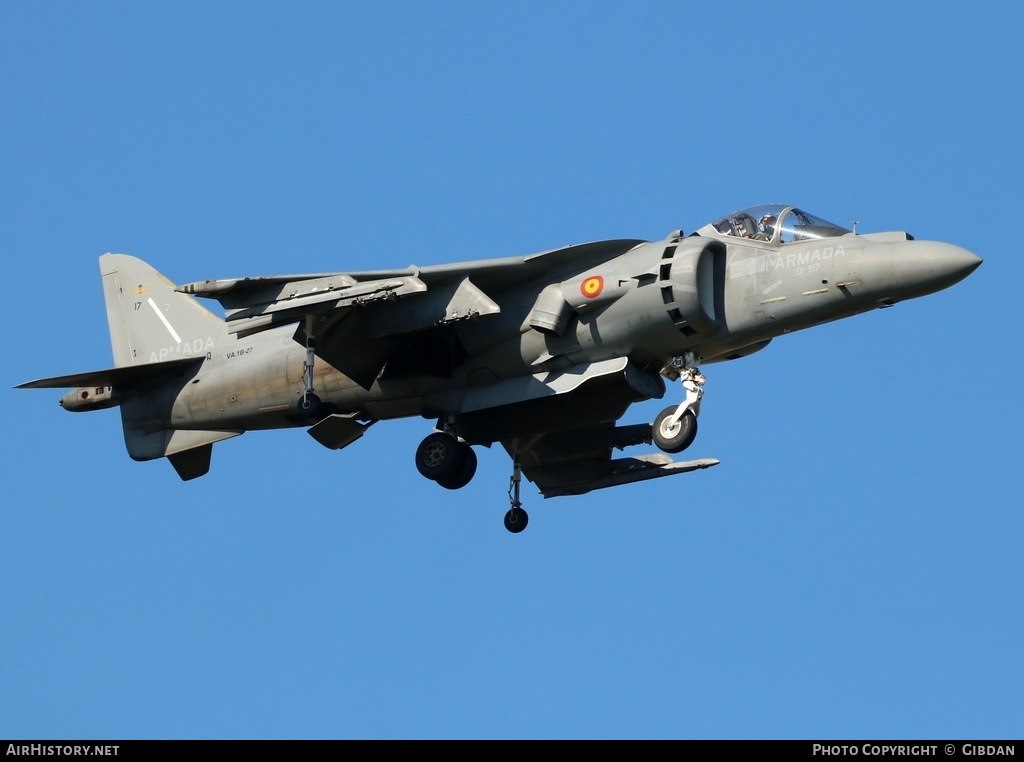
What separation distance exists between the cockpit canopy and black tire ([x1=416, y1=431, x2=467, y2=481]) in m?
4.47

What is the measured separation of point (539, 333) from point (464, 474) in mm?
2493

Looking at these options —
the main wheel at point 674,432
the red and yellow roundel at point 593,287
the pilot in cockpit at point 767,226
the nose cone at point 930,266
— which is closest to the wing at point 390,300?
the red and yellow roundel at point 593,287

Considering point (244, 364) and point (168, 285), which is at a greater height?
point (168, 285)

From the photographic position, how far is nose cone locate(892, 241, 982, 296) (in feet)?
66.3

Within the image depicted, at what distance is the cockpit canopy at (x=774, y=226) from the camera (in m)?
21.3

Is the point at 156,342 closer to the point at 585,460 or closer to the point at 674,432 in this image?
the point at 585,460

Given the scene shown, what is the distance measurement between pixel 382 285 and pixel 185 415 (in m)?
4.84

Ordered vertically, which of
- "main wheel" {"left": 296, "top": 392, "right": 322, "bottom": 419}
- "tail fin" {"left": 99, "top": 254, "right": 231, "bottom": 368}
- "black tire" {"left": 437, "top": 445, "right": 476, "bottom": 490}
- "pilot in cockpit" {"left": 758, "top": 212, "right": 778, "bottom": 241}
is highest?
"tail fin" {"left": 99, "top": 254, "right": 231, "bottom": 368}

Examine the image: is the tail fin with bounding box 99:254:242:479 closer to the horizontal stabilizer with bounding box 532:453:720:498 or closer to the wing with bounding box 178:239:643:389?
the wing with bounding box 178:239:643:389

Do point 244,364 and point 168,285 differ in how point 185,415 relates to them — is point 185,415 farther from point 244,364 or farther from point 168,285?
point 168,285

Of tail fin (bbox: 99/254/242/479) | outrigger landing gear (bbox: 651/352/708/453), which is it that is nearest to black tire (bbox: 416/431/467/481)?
outrigger landing gear (bbox: 651/352/708/453)

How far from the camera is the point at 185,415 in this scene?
24516mm
